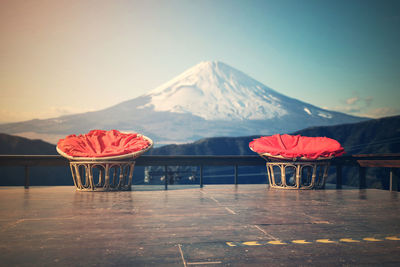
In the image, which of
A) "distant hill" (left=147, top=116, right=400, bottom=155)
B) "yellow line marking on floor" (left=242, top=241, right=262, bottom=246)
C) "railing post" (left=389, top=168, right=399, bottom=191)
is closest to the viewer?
"yellow line marking on floor" (left=242, top=241, right=262, bottom=246)

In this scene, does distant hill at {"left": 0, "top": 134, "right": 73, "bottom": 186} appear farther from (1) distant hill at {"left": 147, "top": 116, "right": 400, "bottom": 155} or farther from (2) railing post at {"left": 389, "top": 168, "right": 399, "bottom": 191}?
(2) railing post at {"left": 389, "top": 168, "right": 399, "bottom": 191}

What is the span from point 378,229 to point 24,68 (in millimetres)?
30426

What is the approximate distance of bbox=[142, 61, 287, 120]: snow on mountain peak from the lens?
76.0m

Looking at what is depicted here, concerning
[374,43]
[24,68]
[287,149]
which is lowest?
[287,149]

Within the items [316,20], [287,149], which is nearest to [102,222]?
[287,149]

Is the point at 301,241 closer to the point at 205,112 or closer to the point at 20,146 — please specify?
the point at 20,146

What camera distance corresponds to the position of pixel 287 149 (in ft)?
15.9

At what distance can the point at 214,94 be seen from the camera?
78.2 metres

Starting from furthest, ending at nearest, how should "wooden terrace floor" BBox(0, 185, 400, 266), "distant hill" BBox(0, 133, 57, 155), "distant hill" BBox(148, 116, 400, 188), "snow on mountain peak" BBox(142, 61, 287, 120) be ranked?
"snow on mountain peak" BBox(142, 61, 287, 120), "distant hill" BBox(148, 116, 400, 188), "distant hill" BBox(0, 133, 57, 155), "wooden terrace floor" BBox(0, 185, 400, 266)

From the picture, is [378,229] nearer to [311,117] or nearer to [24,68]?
[24,68]

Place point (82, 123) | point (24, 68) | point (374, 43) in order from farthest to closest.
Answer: point (82, 123), point (24, 68), point (374, 43)

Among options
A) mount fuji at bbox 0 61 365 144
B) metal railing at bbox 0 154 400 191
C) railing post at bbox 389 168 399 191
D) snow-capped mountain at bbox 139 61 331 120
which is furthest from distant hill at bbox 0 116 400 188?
railing post at bbox 389 168 399 191

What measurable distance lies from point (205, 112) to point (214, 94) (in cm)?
631

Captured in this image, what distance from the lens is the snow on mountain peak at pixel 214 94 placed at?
249ft
